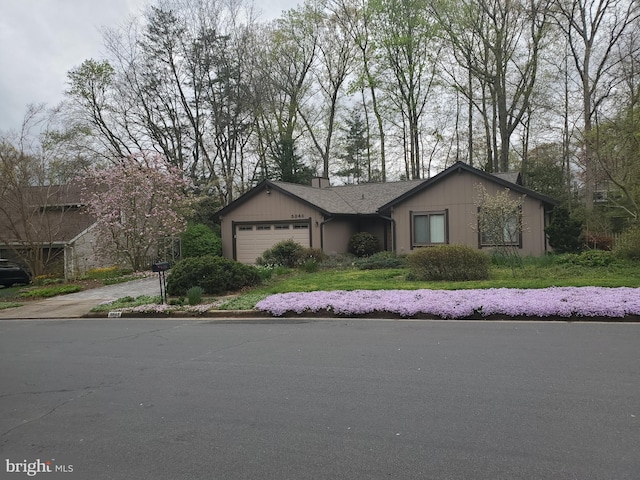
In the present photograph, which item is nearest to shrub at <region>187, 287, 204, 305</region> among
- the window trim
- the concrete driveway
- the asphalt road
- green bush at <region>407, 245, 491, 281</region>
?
the concrete driveway

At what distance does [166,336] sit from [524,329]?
22.6 ft

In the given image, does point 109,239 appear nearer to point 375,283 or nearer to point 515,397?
point 375,283

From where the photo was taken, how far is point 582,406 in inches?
196

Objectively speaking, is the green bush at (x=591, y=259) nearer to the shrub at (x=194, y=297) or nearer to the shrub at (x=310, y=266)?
the shrub at (x=310, y=266)

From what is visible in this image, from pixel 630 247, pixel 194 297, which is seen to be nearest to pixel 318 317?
pixel 194 297

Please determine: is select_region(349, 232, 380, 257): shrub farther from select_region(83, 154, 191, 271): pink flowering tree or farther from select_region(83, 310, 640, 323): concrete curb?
select_region(83, 310, 640, 323): concrete curb

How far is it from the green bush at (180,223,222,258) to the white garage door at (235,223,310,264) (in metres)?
1.17

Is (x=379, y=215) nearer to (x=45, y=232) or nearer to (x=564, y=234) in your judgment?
(x=564, y=234)

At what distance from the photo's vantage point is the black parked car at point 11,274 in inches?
993

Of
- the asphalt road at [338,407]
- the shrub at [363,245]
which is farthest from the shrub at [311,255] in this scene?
the asphalt road at [338,407]

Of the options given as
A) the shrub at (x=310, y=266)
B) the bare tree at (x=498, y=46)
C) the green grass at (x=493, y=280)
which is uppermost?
the bare tree at (x=498, y=46)

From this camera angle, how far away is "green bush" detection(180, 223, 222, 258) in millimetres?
25703

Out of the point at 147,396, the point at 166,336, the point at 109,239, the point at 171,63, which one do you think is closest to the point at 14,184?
the point at 109,239

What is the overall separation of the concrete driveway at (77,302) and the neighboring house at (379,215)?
652cm
